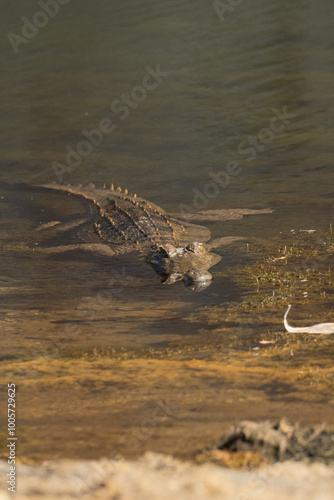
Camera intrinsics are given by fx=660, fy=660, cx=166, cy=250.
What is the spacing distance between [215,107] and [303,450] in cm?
1016

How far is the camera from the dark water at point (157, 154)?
492 centimetres

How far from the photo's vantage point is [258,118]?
11859mm

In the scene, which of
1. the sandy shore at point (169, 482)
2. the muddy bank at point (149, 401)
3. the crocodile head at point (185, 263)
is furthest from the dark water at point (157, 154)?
the sandy shore at point (169, 482)

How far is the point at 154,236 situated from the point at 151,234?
8 cm

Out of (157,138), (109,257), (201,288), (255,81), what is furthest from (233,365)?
(255,81)

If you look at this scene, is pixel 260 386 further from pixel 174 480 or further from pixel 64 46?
pixel 64 46

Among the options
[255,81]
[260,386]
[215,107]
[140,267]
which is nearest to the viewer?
[260,386]

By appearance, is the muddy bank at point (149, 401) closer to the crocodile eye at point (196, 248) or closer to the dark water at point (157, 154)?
the dark water at point (157, 154)

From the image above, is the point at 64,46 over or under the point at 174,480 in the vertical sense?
over

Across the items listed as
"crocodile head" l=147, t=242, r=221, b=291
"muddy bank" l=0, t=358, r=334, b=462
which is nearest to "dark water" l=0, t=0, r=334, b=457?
"muddy bank" l=0, t=358, r=334, b=462

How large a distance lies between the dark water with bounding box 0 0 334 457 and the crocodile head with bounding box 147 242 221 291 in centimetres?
13

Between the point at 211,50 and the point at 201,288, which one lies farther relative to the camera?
the point at 211,50

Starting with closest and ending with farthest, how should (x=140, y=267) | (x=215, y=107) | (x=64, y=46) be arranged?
(x=140, y=267) < (x=215, y=107) < (x=64, y=46)

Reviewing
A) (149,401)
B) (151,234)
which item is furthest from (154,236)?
(149,401)
